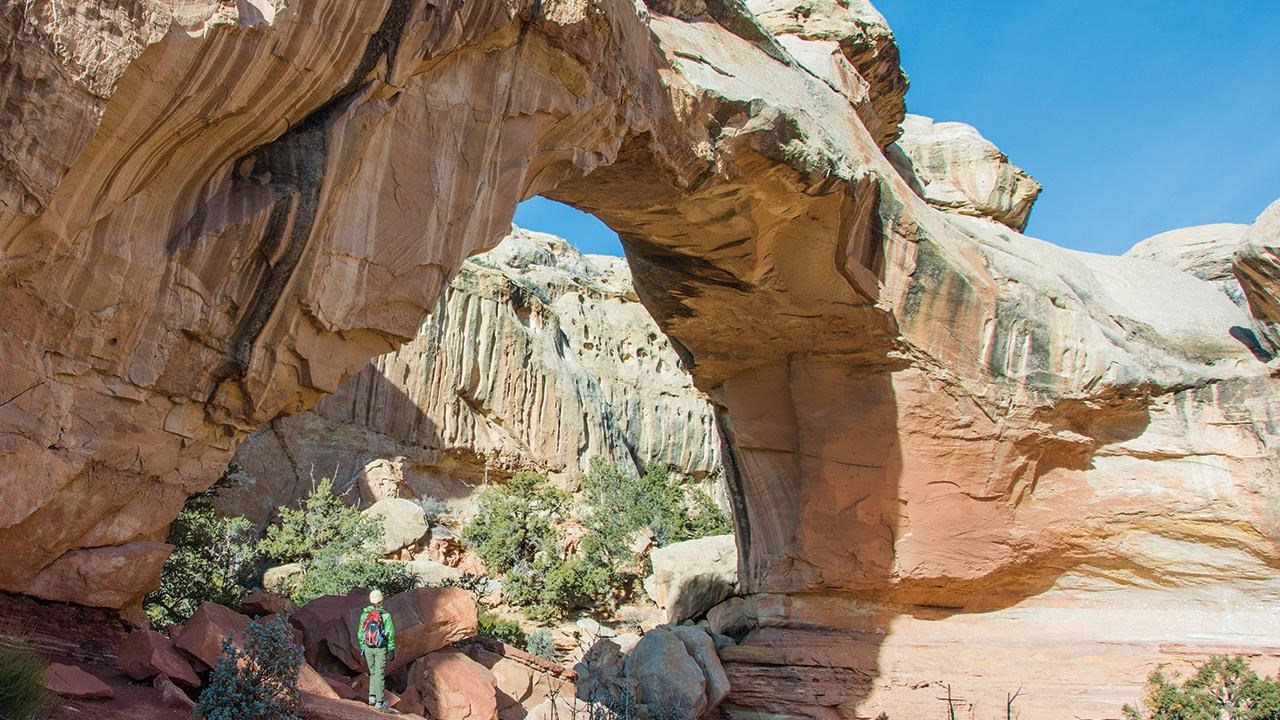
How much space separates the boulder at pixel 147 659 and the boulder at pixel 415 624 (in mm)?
2320

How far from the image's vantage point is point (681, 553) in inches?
686

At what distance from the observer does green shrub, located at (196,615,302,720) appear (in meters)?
6.80

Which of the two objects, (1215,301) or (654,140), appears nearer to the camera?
(654,140)

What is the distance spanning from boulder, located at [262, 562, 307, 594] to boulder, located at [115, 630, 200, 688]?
13.4 metres

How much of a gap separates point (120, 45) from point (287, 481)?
24.8 meters

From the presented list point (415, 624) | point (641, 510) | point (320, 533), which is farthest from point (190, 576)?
point (641, 510)

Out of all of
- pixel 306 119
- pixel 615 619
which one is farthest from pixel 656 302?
pixel 615 619

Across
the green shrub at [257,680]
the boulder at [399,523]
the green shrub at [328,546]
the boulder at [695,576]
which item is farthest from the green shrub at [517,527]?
the green shrub at [257,680]

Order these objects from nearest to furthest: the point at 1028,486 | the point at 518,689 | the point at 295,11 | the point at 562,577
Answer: the point at 295,11 < the point at 518,689 < the point at 1028,486 < the point at 562,577

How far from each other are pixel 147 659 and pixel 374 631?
1.95 metres

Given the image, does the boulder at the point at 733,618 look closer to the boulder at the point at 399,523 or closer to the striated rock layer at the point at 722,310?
the striated rock layer at the point at 722,310

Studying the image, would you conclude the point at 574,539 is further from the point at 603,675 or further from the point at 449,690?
the point at 449,690

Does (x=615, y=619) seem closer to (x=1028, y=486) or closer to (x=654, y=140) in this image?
(x=1028, y=486)

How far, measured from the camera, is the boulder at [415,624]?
9781 mm
